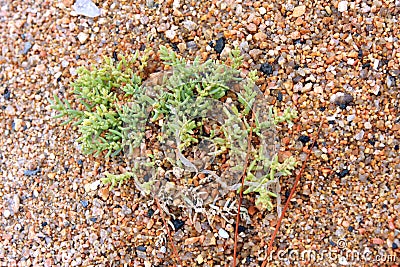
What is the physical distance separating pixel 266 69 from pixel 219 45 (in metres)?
0.26

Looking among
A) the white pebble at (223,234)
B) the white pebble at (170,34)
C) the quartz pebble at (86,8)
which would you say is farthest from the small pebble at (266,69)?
the quartz pebble at (86,8)

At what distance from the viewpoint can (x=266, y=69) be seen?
8.32 feet

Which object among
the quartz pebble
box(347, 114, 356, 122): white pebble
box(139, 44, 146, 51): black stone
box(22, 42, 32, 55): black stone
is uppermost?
the quartz pebble

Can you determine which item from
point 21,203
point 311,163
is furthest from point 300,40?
point 21,203

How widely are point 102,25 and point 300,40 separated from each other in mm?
990

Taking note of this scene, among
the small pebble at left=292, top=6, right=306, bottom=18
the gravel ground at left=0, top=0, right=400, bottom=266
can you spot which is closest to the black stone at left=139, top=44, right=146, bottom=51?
the gravel ground at left=0, top=0, right=400, bottom=266

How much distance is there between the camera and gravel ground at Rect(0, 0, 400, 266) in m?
2.34

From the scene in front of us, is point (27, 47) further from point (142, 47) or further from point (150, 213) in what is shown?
point (150, 213)

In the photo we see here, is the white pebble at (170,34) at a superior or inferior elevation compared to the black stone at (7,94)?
superior

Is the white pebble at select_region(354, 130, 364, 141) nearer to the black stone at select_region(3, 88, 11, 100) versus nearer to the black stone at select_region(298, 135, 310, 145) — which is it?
the black stone at select_region(298, 135, 310, 145)

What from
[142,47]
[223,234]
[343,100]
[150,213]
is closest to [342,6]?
[343,100]

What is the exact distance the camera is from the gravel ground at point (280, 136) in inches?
92.0

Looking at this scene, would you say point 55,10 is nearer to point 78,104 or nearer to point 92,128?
point 78,104

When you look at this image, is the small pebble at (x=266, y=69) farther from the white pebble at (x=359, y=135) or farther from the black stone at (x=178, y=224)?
the black stone at (x=178, y=224)
